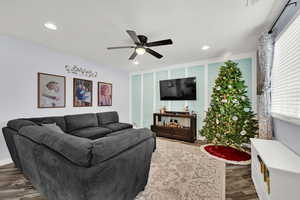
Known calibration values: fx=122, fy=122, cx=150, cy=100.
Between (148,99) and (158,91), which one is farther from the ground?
(158,91)

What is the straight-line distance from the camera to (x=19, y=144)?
65.2 inches

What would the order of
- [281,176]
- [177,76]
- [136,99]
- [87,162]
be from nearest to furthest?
[87,162] < [281,176] < [177,76] < [136,99]

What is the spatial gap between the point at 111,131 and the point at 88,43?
2.31 meters

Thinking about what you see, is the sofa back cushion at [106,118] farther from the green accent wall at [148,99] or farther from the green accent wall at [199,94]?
the green accent wall at [199,94]

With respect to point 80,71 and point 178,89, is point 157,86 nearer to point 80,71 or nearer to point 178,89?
point 178,89

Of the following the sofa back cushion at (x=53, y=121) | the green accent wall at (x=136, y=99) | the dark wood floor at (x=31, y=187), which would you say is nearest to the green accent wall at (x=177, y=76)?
the green accent wall at (x=136, y=99)

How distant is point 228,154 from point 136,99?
390cm

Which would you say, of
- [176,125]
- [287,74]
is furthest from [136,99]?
[287,74]

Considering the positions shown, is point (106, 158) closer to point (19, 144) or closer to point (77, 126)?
point (19, 144)

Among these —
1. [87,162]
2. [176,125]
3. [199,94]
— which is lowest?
[176,125]

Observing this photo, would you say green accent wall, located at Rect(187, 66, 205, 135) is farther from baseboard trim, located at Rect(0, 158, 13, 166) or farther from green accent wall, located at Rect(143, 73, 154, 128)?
baseboard trim, located at Rect(0, 158, 13, 166)

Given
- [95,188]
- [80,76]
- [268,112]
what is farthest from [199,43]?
[80,76]

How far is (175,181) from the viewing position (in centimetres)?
196

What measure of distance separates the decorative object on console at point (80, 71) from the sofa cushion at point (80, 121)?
1.33m
